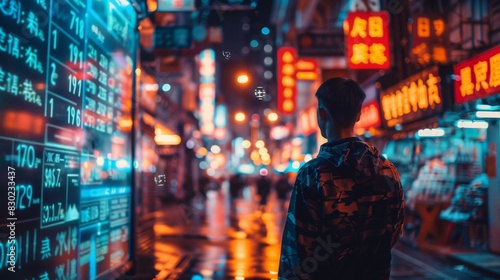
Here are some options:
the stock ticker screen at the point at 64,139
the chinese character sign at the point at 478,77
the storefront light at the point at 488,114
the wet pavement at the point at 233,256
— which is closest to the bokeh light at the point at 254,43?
the wet pavement at the point at 233,256

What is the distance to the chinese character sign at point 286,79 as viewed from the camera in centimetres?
2544

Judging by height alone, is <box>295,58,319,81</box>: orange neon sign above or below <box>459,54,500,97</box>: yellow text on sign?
above

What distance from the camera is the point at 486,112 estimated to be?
10.4m

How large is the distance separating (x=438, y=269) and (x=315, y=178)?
8.58 m

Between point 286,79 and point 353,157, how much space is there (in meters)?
23.6

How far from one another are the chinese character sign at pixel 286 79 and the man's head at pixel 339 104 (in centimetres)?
2296

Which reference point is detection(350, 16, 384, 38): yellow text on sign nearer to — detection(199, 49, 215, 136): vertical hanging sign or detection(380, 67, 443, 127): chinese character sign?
detection(380, 67, 443, 127): chinese character sign

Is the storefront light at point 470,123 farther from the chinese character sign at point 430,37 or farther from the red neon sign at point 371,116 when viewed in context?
the red neon sign at point 371,116

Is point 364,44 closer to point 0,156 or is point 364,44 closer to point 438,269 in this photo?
point 438,269

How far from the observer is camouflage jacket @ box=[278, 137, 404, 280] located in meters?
2.28

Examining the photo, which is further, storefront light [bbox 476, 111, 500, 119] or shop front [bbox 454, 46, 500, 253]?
storefront light [bbox 476, 111, 500, 119]

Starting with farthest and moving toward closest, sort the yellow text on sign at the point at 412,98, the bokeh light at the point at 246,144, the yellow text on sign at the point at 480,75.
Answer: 1. the bokeh light at the point at 246,144
2. the yellow text on sign at the point at 412,98
3. the yellow text on sign at the point at 480,75

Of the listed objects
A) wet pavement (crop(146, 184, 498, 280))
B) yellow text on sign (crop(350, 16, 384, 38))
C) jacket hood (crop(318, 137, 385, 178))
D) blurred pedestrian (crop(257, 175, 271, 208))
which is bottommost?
wet pavement (crop(146, 184, 498, 280))

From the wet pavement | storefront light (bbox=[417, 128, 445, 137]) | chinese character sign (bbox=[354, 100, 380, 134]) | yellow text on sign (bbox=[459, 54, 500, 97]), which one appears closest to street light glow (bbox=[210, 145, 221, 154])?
chinese character sign (bbox=[354, 100, 380, 134])
